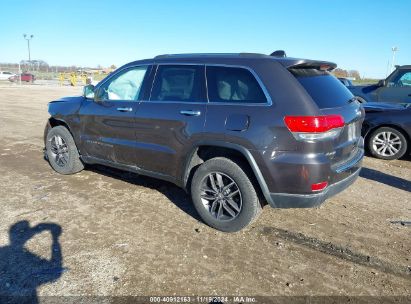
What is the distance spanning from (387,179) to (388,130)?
5.06 feet

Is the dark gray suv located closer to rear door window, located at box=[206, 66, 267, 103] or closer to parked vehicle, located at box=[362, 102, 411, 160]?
rear door window, located at box=[206, 66, 267, 103]

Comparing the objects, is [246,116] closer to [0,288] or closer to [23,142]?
[0,288]

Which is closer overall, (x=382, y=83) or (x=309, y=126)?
(x=309, y=126)

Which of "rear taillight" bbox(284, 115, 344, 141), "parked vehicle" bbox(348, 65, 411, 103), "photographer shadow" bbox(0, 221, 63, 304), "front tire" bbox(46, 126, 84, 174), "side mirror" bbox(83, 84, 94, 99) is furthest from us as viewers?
"parked vehicle" bbox(348, 65, 411, 103)

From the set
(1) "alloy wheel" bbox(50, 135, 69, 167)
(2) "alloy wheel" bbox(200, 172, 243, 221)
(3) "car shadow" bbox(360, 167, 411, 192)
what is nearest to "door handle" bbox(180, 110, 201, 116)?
(2) "alloy wheel" bbox(200, 172, 243, 221)

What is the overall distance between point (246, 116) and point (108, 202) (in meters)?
2.19

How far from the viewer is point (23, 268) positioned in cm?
296

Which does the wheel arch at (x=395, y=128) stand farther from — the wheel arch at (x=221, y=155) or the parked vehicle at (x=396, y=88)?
the wheel arch at (x=221, y=155)

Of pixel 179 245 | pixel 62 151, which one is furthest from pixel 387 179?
pixel 62 151

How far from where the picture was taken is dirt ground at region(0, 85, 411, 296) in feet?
9.34

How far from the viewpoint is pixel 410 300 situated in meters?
2.73

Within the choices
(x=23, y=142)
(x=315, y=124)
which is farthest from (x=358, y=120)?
(x=23, y=142)

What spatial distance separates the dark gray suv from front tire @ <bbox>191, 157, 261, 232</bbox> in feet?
0.04

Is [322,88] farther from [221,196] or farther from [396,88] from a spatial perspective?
[396,88]
